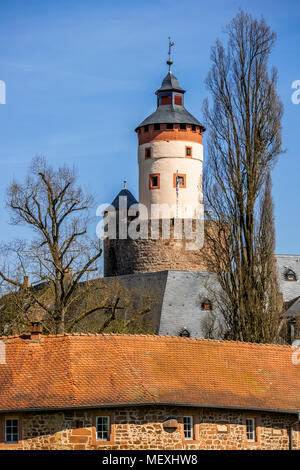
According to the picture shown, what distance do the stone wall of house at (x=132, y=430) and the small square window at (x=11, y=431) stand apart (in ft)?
0.53

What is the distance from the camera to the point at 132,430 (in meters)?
32.2

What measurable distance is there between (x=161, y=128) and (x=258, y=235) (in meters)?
30.2

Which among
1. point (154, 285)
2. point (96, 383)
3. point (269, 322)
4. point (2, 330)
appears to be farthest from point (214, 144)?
point (154, 285)

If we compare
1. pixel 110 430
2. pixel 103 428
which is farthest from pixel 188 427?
pixel 103 428

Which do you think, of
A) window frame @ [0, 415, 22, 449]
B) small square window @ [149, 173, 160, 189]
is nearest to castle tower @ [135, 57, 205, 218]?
small square window @ [149, 173, 160, 189]

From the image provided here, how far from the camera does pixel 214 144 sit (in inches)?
1817

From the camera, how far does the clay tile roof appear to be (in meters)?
32.6

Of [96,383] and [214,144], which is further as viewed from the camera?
[214,144]

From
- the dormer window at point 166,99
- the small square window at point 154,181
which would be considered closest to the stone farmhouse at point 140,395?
the small square window at point 154,181

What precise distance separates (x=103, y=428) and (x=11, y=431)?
7.97 feet

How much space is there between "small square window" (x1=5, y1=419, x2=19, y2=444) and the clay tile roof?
0.49 m

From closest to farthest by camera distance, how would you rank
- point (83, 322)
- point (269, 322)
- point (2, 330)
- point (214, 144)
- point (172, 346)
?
point (172, 346) < point (269, 322) < point (214, 144) < point (2, 330) < point (83, 322)

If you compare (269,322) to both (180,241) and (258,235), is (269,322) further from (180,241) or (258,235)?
(180,241)

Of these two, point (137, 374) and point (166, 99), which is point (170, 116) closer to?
point (166, 99)
